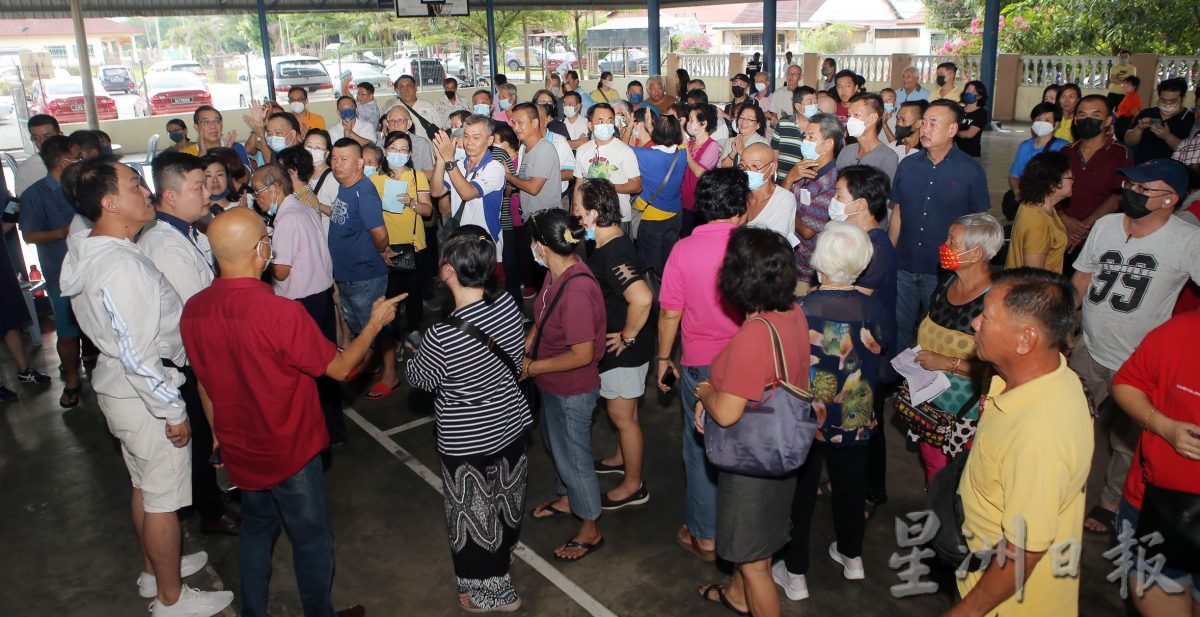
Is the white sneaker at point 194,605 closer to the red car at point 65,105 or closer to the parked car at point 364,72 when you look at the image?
the red car at point 65,105

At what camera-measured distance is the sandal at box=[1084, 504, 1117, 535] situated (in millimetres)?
3939

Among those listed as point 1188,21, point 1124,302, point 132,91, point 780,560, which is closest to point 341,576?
point 780,560

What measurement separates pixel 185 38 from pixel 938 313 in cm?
4737

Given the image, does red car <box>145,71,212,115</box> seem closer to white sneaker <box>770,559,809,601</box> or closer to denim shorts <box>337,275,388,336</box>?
denim shorts <box>337,275,388,336</box>

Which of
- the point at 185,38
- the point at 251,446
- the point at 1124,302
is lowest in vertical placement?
the point at 251,446

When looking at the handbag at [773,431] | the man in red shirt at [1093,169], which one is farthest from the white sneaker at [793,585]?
the man in red shirt at [1093,169]

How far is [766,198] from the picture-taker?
459 centimetres

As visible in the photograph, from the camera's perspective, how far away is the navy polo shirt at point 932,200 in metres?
4.94

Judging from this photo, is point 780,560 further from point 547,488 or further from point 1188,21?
point 1188,21

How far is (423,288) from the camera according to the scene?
247 inches

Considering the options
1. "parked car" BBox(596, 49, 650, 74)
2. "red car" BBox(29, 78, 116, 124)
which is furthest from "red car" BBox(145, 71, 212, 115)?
"parked car" BBox(596, 49, 650, 74)

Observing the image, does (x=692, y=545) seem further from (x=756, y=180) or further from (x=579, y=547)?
(x=756, y=180)

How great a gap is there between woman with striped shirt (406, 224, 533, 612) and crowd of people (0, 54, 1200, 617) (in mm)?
12

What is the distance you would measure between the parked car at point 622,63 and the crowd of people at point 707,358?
27236 mm
